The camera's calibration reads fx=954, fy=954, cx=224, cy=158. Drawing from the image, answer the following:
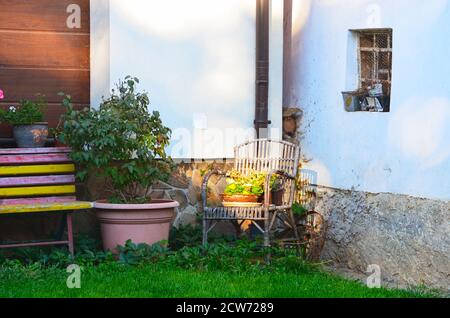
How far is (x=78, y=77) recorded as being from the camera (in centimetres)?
762

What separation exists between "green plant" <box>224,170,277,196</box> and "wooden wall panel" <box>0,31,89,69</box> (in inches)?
58.3

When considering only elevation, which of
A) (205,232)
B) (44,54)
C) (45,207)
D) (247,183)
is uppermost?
(44,54)

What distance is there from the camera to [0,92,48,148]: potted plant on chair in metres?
7.14

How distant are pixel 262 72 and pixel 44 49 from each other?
5.85ft

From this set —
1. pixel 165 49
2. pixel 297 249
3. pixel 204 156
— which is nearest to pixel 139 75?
pixel 165 49

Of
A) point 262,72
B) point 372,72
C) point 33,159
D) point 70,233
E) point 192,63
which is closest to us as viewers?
point 70,233

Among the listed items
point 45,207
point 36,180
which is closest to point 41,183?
point 36,180

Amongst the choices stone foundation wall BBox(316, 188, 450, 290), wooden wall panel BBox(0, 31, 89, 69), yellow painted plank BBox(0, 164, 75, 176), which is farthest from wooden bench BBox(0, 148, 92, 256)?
stone foundation wall BBox(316, 188, 450, 290)

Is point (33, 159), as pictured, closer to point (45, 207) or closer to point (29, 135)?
point (29, 135)

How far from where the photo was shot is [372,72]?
7371mm

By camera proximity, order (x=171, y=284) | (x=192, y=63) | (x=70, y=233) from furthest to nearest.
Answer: (x=192, y=63) → (x=70, y=233) → (x=171, y=284)

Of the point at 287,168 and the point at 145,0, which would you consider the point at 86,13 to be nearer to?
the point at 145,0

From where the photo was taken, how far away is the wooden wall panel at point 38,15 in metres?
7.38

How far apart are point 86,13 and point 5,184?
158 centimetres
